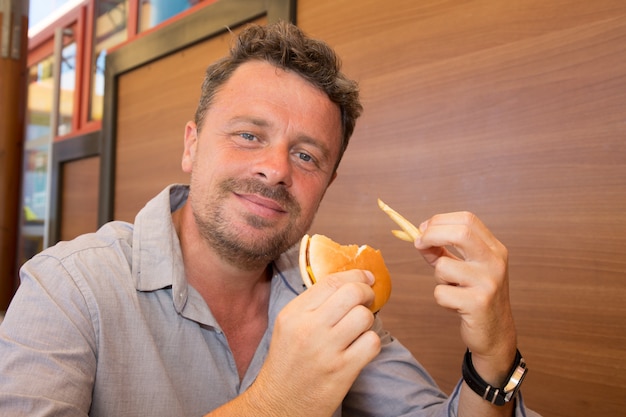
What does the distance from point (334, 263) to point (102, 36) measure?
408cm

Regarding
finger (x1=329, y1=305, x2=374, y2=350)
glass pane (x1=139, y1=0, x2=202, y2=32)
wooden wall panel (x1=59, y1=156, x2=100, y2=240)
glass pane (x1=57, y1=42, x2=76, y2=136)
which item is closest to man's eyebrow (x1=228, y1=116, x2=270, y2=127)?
finger (x1=329, y1=305, x2=374, y2=350)

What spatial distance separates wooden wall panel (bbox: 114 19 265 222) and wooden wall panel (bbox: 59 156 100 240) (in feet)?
1.52

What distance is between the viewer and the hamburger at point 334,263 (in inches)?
43.1

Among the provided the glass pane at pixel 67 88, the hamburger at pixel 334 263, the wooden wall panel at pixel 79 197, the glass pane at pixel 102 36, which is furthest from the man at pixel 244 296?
the glass pane at pixel 67 88

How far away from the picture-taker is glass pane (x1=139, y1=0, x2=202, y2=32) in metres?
3.24

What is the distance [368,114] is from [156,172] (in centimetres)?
169

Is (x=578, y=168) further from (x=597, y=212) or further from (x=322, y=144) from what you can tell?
(x=322, y=144)

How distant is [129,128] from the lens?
142 inches

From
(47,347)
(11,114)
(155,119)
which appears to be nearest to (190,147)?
(47,347)

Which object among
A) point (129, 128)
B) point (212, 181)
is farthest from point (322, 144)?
point (129, 128)

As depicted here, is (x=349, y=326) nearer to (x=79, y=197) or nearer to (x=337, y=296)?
(x=337, y=296)

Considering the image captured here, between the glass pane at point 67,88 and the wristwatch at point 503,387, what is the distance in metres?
4.42

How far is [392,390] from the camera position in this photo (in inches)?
58.4

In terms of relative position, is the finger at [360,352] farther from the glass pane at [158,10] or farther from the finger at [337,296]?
the glass pane at [158,10]
